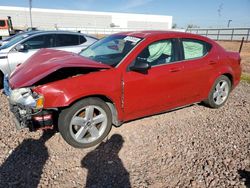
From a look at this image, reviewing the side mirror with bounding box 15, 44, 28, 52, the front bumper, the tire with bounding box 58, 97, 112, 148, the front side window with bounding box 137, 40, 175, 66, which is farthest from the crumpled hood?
the side mirror with bounding box 15, 44, 28, 52

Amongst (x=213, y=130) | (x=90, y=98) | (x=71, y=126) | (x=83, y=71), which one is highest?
→ (x=83, y=71)

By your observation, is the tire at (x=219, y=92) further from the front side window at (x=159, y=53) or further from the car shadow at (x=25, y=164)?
the car shadow at (x=25, y=164)

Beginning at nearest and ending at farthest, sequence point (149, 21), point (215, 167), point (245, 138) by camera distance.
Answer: point (215, 167) < point (245, 138) < point (149, 21)

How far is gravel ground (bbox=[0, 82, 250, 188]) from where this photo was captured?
110 inches

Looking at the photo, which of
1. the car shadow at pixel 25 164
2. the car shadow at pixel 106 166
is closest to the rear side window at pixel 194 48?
the car shadow at pixel 106 166

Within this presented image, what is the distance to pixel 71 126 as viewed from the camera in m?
3.25

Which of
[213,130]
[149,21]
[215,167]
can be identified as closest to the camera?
[215,167]

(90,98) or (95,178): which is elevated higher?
(90,98)

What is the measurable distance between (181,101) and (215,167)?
1.51m

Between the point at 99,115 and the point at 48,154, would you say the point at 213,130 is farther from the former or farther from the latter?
the point at 48,154

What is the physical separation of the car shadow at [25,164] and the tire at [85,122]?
0.47 m

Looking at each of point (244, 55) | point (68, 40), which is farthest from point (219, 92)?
point (244, 55)

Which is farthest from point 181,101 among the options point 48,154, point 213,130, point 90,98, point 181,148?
point 48,154

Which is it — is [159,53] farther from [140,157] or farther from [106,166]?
[106,166]
